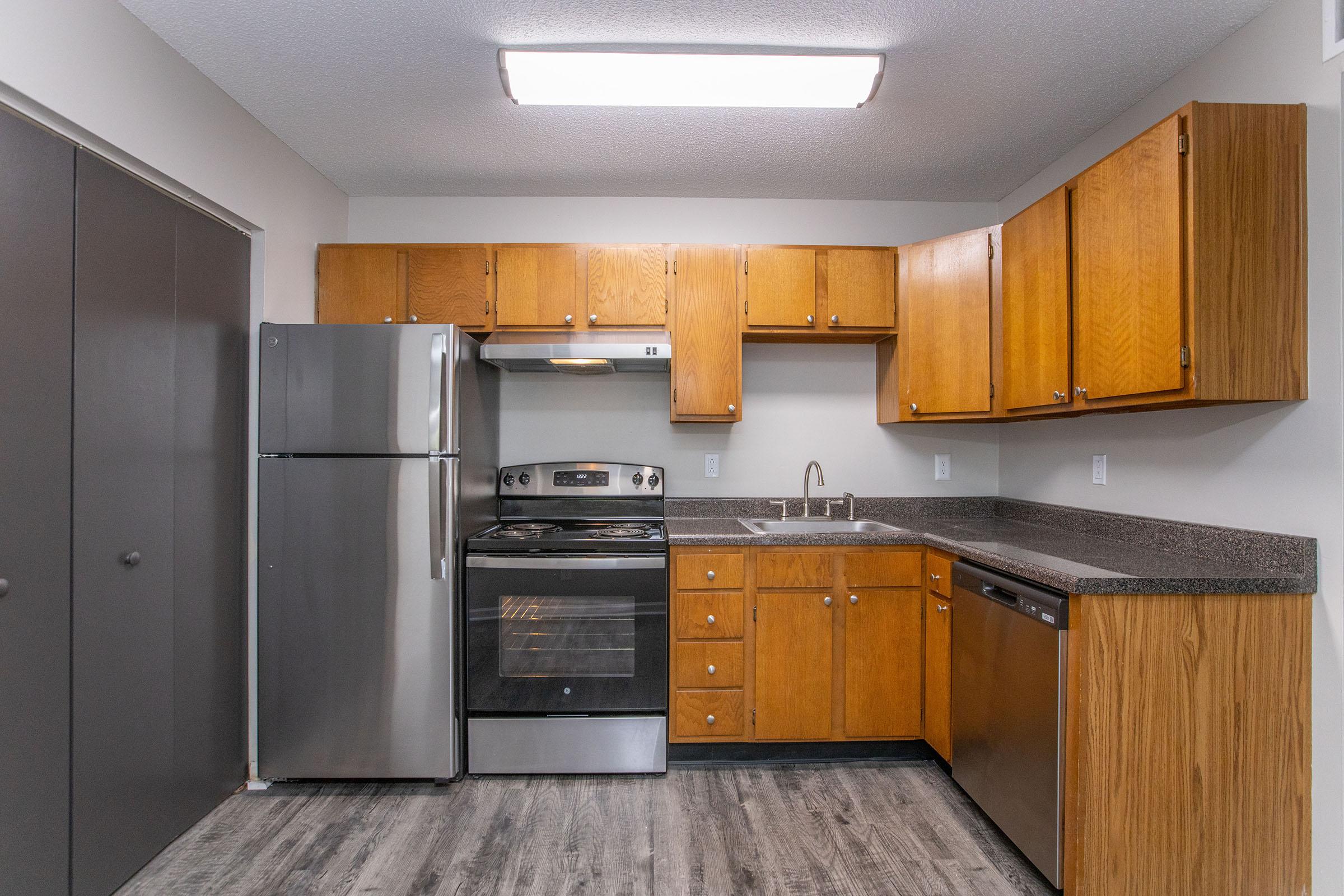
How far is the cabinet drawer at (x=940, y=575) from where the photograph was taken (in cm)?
229

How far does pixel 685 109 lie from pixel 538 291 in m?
1.00

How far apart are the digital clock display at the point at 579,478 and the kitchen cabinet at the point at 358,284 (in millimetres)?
1028

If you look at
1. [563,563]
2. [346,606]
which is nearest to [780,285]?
[563,563]

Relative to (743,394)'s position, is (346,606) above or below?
below

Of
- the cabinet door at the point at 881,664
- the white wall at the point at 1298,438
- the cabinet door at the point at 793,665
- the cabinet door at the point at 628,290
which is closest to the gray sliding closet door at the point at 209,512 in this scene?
the cabinet door at the point at 628,290

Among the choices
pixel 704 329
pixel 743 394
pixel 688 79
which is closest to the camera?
pixel 688 79

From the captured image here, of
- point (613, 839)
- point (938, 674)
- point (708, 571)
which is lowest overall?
point (613, 839)

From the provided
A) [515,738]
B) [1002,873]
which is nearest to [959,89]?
[1002,873]

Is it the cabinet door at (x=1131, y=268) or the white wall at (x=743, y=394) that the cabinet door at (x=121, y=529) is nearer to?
the white wall at (x=743, y=394)

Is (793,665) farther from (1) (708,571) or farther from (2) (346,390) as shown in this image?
(2) (346,390)

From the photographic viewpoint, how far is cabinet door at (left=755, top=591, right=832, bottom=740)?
246 cm

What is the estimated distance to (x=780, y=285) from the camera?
9.16 feet

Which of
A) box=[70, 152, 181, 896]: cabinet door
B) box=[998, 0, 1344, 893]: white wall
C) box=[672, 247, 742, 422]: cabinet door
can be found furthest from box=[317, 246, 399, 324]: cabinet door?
box=[998, 0, 1344, 893]: white wall

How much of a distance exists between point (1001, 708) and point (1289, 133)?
178 cm
